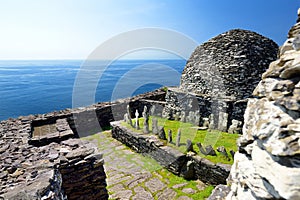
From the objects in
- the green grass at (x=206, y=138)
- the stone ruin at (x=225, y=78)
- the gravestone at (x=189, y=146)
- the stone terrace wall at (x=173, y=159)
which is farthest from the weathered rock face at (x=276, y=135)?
the stone ruin at (x=225, y=78)

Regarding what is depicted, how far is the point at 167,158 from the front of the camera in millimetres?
6945

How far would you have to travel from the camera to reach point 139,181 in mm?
6293

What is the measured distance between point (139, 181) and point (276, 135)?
5.57 meters

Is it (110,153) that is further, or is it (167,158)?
(110,153)

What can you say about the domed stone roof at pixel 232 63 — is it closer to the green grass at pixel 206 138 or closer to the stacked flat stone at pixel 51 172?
the green grass at pixel 206 138

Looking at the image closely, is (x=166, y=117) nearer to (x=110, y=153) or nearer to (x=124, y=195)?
(x=110, y=153)

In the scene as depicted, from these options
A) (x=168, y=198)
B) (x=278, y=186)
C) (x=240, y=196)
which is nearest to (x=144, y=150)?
(x=168, y=198)

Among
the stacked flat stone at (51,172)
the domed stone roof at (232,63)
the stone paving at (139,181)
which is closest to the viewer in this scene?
the stacked flat stone at (51,172)

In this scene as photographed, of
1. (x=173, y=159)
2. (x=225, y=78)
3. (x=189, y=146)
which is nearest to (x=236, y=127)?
(x=225, y=78)

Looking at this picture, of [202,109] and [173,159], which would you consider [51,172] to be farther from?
[202,109]

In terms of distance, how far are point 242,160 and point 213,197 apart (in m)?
1.27

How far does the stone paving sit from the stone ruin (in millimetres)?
3583

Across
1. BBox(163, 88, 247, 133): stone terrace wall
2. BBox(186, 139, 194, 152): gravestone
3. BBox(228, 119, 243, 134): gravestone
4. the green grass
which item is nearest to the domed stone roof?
BBox(163, 88, 247, 133): stone terrace wall

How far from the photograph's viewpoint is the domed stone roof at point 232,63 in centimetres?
918
